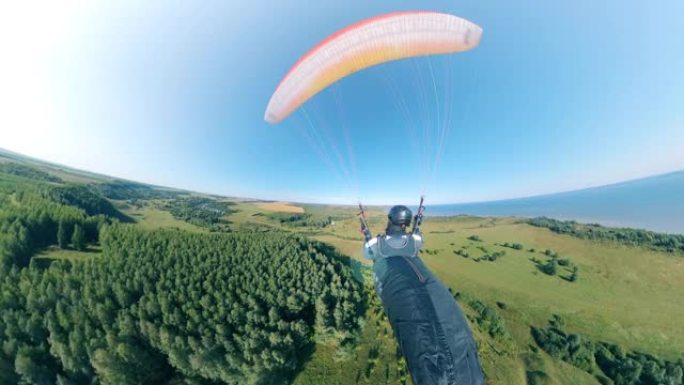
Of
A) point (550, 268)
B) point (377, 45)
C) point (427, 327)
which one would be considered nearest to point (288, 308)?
point (377, 45)

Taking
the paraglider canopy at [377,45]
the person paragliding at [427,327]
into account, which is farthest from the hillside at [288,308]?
the person paragliding at [427,327]

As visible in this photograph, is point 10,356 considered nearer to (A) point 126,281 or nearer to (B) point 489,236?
(A) point 126,281

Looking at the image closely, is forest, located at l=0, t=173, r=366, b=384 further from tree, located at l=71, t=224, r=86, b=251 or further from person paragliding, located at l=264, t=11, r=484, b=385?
person paragliding, located at l=264, t=11, r=484, b=385

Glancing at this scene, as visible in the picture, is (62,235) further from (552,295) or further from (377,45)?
(552,295)


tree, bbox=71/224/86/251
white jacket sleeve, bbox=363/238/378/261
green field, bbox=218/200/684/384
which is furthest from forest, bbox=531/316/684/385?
tree, bbox=71/224/86/251

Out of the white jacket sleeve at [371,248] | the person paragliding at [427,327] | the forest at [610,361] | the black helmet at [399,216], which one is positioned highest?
the black helmet at [399,216]

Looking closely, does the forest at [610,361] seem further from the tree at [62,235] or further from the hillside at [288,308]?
the tree at [62,235]

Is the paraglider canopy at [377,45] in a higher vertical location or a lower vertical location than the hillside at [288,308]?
higher
